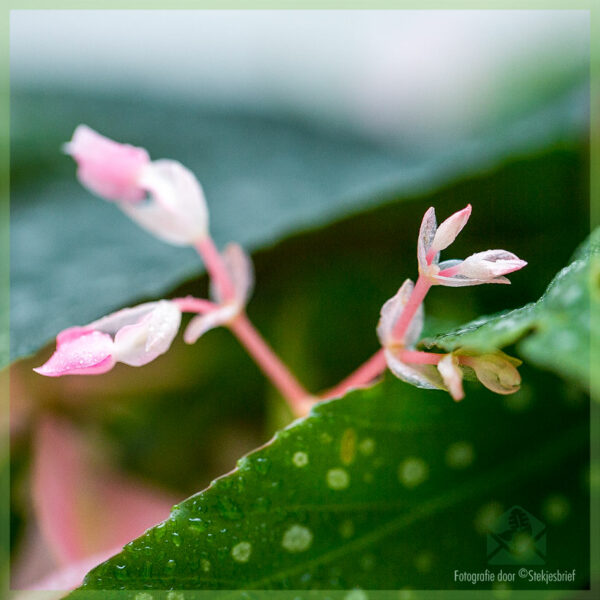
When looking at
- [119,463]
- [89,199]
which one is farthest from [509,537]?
[89,199]

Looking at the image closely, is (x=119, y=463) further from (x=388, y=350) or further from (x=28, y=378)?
(x=388, y=350)

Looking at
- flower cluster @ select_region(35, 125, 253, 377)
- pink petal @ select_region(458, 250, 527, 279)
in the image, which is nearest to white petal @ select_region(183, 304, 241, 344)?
flower cluster @ select_region(35, 125, 253, 377)

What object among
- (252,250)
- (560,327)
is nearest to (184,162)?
(252,250)

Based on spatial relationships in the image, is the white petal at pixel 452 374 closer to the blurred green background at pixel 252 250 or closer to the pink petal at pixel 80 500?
the blurred green background at pixel 252 250

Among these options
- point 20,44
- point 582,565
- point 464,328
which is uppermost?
point 20,44

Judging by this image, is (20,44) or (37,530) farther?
(20,44)

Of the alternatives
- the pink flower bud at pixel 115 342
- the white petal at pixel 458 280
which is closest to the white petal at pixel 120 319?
the pink flower bud at pixel 115 342

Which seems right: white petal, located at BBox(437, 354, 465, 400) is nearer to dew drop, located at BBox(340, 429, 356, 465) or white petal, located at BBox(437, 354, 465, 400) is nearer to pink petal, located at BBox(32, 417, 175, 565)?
dew drop, located at BBox(340, 429, 356, 465)
